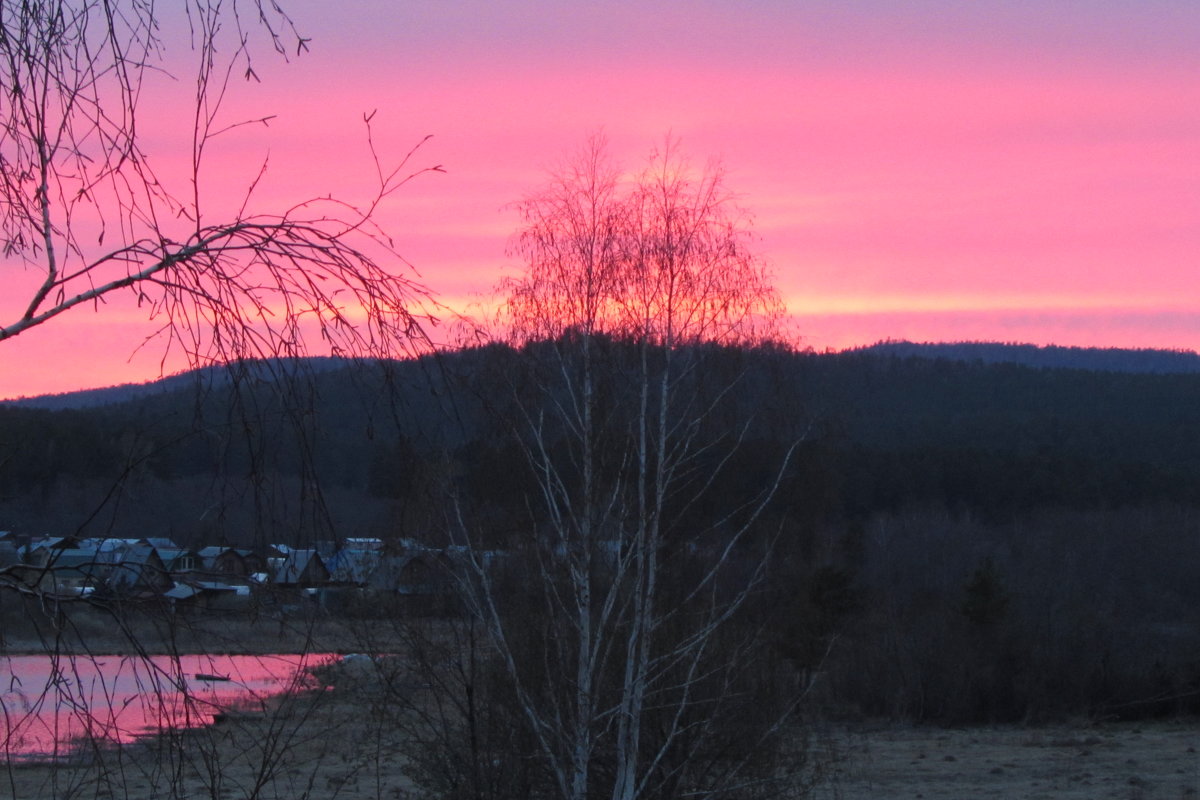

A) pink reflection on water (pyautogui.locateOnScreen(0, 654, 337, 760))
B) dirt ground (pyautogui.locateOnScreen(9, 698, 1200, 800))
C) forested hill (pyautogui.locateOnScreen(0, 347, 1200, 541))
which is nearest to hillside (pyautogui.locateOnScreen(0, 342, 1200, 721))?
forested hill (pyautogui.locateOnScreen(0, 347, 1200, 541))

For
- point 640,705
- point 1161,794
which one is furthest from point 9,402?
point 1161,794

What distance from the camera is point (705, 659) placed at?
12.4 metres

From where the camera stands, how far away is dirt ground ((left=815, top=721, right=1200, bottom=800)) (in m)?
20.9

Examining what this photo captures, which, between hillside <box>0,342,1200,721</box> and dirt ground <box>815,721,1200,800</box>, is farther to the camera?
dirt ground <box>815,721,1200,800</box>

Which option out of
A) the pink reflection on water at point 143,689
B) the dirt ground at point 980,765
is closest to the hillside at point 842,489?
the pink reflection on water at point 143,689

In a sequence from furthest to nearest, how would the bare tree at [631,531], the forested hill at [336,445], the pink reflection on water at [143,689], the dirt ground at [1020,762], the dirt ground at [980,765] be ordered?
the dirt ground at [1020,762], the dirt ground at [980,765], the bare tree at [631,531], the pink reflection on water at [143,689], the forested hill at [336,445]

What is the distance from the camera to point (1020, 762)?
25.6 metres

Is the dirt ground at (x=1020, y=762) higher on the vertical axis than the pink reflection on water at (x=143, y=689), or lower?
lower

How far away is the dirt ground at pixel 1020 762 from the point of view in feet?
68.4

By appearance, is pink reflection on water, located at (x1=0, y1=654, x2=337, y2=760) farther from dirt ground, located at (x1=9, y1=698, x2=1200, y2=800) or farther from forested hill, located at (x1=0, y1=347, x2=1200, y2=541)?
dirt ground, located at (x1=9, y1=698, x2=1200, y2=800)

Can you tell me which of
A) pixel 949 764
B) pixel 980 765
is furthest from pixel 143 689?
pixel 980 765

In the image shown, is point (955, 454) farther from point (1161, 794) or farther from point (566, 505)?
point (566, 505)

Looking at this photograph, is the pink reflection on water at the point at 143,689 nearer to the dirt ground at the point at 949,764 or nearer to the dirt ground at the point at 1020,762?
the dirt ground at the point at 949,764

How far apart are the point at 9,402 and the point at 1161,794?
21.4 metres
